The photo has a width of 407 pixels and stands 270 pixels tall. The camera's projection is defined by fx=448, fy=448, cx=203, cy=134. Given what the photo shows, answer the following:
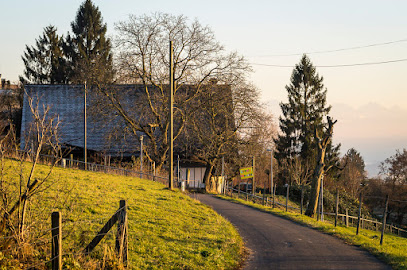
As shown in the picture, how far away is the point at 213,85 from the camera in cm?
3962

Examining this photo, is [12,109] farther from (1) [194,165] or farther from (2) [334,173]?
(2) [334,173]

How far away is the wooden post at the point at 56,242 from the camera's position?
333 inches

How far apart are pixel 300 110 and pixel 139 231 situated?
2054 inches

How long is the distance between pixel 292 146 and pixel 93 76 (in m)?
33.9

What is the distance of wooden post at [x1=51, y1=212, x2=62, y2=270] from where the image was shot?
846cm

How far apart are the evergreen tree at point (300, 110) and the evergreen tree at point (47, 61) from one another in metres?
36.5

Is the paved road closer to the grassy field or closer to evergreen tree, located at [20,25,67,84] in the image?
the grassy field

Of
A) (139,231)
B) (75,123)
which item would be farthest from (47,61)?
(139,231)

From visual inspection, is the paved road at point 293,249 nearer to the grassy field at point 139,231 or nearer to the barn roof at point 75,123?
the grassy field at point 139,231

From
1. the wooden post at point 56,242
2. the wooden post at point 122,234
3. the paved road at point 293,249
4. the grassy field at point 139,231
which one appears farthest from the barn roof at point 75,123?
the wooden post at point 56,242

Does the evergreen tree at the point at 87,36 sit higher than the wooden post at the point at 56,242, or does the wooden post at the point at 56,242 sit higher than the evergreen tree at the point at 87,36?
the evergreen tree at the point at 87,36

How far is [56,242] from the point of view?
8.57 m

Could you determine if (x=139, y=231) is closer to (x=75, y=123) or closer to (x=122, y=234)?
(x=122, y=234)

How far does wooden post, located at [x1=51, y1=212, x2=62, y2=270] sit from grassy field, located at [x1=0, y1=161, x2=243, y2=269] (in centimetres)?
A: 33
